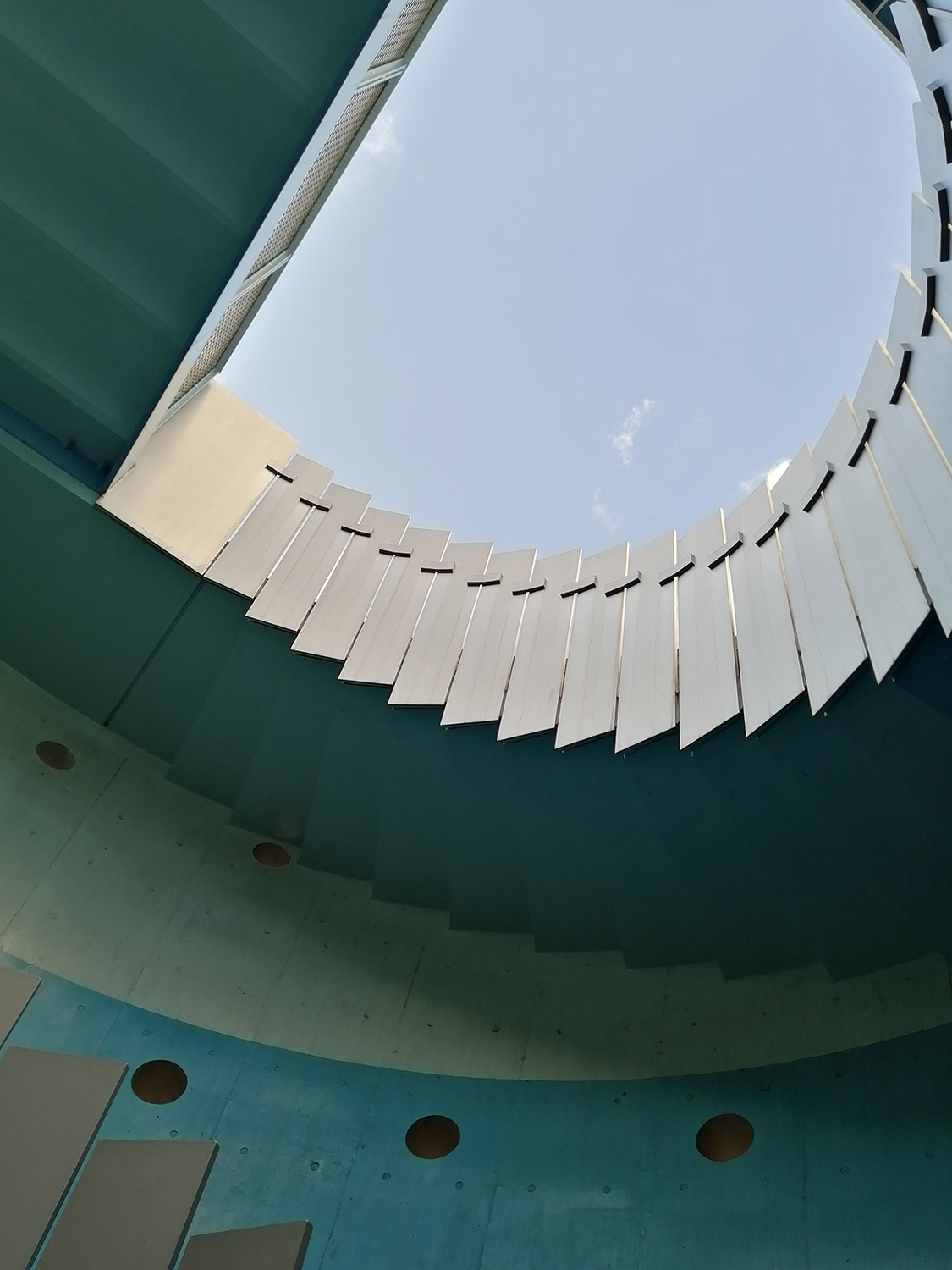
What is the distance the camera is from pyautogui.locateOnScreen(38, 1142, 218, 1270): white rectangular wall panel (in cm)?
386

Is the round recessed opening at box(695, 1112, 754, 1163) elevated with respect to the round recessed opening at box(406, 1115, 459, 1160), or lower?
elevated

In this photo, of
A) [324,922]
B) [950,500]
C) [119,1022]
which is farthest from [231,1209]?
[950,500]

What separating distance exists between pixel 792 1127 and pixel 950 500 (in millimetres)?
6006

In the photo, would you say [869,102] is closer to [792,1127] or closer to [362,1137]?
[792,1127]

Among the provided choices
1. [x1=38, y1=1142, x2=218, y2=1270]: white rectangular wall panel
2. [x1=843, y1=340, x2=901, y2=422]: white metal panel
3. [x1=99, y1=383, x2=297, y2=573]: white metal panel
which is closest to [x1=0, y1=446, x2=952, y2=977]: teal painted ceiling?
[x1=99, y1=383, x2=297, y2=573]: white metal panel

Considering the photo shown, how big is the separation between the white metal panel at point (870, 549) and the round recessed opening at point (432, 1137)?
6239mm

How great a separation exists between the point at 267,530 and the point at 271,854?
3854 millimetres

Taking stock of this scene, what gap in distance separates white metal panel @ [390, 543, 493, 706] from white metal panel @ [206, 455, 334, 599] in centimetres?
150

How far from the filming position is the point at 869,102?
8547 millimetres

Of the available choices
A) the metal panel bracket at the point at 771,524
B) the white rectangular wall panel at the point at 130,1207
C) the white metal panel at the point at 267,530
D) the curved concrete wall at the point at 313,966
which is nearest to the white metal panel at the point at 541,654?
the metal panel bracket at the point at 771,524

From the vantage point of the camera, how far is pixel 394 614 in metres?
9.56

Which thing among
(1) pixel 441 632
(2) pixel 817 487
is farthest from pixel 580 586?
(2) pixel 817 487

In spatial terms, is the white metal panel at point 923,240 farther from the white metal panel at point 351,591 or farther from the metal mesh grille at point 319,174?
the white metal panel at point 351,591

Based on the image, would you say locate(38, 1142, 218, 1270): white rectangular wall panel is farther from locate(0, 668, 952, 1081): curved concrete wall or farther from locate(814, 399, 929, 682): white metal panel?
locate(0, 668, 952, 1081): curved concrete wall
